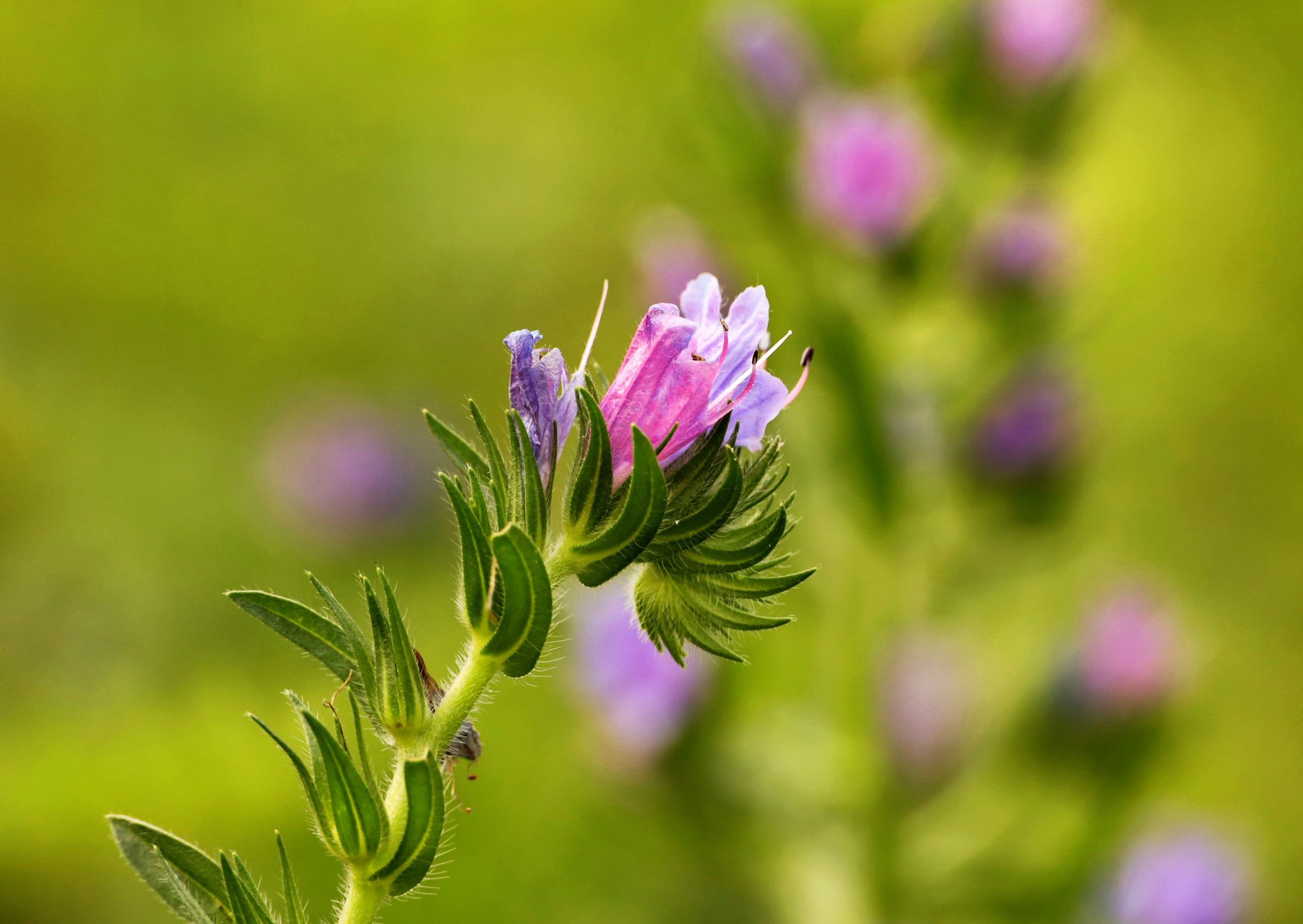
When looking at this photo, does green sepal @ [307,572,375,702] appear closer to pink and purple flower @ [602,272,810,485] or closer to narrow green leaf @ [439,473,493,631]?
narrow green leaf @ [439,473,493,631]

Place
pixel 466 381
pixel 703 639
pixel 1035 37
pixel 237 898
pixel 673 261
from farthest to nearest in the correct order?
1. pixel 466 381
2. pixel 1035 37
3. pixel 673 261
4. pixel 703 639
5. pixel 237 898

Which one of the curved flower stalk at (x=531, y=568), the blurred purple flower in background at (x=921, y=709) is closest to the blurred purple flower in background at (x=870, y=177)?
the blurred purple flower in background at (x=921, y=709)

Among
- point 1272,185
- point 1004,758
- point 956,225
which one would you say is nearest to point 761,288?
point 956,225

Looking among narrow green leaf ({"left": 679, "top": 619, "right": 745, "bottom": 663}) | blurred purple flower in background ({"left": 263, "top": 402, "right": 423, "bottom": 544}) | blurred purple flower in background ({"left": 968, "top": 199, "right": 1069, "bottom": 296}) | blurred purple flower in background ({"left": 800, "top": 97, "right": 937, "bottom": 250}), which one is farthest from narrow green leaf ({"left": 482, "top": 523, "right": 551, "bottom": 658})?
blurred purple flower in background ({"left": 263, "top": 402, "right": 423, "bottom": 544})

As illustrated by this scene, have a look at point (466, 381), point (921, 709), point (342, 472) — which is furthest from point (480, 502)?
point (342, 472)

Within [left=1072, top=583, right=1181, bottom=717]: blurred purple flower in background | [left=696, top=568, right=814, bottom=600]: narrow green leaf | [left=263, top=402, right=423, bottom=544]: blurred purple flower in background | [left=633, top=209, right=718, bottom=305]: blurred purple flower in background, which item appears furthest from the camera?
[left=263, top=402, right=423, bottom=544]: blurred purple flower in background

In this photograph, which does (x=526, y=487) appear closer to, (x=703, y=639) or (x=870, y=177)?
(x=703, y=639)
